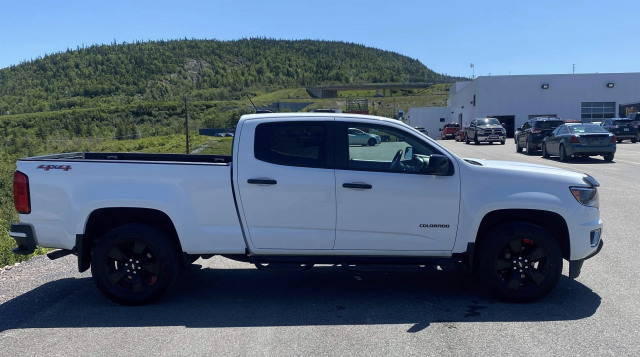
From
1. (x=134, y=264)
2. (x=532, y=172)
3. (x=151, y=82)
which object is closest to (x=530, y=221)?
(x=532, y=172)

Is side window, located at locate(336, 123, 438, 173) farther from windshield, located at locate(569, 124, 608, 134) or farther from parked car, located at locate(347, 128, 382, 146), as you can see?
windshield, located at locate(569, 124, 608, 134)

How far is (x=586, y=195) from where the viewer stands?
557cm

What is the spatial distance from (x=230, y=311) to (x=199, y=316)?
31cm

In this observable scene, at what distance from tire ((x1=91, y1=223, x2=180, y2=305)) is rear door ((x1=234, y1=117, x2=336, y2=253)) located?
35.7 inches

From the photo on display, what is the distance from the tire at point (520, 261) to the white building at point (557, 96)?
50.7 meters

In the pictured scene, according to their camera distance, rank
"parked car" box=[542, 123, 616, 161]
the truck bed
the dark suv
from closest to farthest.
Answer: the truck bed, "parked car" box=[542, 123, 616, 161], the dark suv

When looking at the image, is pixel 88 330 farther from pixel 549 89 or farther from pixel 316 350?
pixel 549 89

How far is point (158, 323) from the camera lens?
518 centimetres

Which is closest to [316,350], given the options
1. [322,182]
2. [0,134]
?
[322,182]

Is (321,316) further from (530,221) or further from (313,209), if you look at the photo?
(530,221)

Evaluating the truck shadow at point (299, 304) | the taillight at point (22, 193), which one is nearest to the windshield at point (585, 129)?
the truck shadow at point (299, 304)

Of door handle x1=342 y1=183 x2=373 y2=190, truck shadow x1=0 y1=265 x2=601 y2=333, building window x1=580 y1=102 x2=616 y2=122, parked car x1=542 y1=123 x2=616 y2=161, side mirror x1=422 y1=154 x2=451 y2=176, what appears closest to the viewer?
truck shadow x1=0 y1=265 x2=601 y2=333

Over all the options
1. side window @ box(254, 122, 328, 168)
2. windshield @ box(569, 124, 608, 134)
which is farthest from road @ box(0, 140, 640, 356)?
windshield @ box(569, 124, 608, 134)

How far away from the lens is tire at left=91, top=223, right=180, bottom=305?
559 cm
